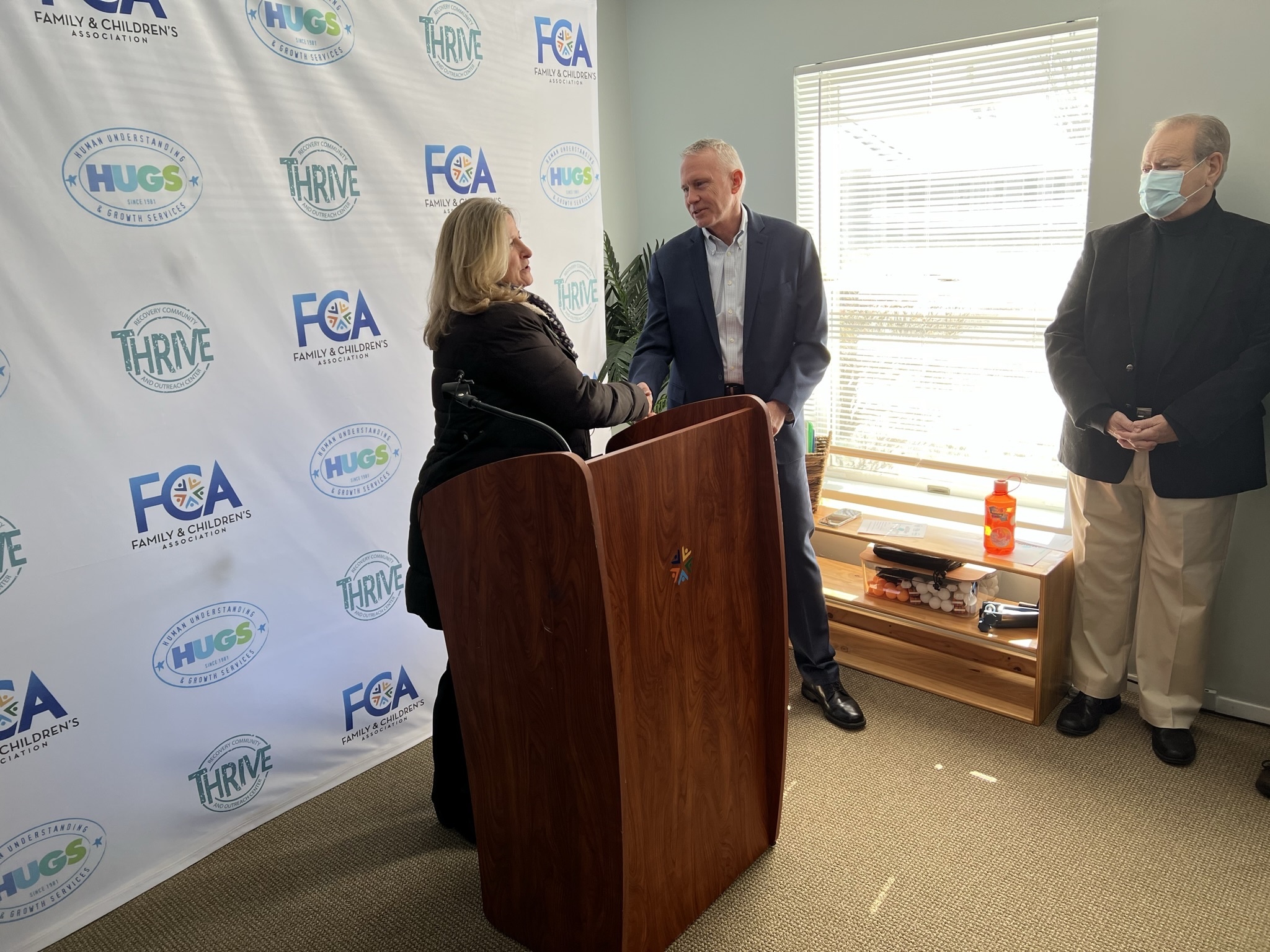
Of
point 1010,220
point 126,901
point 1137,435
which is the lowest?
point 126,901

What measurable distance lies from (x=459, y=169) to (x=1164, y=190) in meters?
2.01

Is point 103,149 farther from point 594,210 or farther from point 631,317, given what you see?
point 631,317

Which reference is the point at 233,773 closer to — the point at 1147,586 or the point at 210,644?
the point at 210,644

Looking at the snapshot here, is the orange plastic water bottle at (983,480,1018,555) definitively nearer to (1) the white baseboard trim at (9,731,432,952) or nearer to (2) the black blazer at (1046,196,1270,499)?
(2) the black blazer at (1046,196,1270,499)

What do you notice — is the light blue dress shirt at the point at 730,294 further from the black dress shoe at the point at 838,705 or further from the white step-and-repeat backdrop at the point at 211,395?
the black dress shoe at the point at 838,705

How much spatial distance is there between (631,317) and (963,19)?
1636 millimetres

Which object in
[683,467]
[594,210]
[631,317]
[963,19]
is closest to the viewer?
[683,467]

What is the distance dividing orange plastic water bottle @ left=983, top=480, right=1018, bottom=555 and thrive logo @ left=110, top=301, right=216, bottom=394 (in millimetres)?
2389

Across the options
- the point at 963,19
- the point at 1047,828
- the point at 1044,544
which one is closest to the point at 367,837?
the point at 1047,828

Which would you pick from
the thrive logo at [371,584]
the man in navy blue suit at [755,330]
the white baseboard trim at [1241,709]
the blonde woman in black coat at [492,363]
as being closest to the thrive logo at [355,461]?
the thrive logo at [371,584]

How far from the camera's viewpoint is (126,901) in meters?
2.25

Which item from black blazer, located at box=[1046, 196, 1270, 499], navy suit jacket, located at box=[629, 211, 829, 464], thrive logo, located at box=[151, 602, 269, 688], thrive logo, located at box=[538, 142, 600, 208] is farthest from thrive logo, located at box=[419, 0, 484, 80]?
black blazer, located at box=[1046, 196, 1270, 499]

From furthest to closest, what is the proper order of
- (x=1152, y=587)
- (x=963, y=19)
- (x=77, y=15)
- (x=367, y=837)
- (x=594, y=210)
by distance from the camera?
(x=594, y=210) → (x=963, y=19) → (x=1152, y=587) → (x=367, y=837) → (x=77, y=15)

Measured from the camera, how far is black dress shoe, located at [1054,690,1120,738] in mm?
2740
